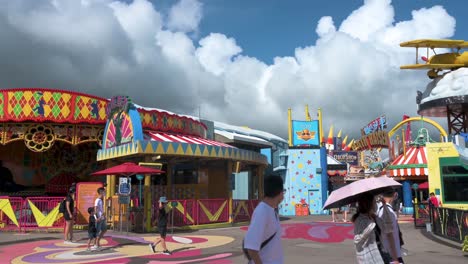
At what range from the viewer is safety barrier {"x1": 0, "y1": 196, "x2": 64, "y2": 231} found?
53.9ft

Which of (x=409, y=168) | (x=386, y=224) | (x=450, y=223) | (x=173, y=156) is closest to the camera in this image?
(x=386, y=224)

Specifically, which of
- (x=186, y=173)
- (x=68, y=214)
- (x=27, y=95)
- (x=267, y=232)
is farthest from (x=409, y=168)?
(x=267, y=232)

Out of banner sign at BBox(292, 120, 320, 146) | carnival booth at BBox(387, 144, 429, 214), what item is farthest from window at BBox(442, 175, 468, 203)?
banner sign at BBox(292, 120, 320, 146)

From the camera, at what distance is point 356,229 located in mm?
4414

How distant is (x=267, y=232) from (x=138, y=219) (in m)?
13.4

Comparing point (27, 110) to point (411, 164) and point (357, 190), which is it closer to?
point (357, 190)

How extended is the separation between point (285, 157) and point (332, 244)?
2024 centimetres

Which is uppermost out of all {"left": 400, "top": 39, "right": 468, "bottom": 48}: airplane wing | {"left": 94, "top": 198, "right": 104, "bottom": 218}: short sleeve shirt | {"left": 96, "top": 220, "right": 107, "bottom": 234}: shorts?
{"left": 400, "top": 39, "right": 468, "bottom": 48}: airplane wing

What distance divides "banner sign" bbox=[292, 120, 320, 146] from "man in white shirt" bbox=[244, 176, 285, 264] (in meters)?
29.0

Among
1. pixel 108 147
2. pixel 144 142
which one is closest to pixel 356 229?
pixel 144 142

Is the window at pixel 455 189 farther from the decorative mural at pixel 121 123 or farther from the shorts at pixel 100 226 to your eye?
the shorts at pixel 100 226

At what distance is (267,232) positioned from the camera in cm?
356

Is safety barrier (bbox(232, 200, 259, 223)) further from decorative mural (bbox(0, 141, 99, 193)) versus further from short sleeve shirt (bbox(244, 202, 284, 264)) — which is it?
short sleeve shirt (bbox(244, 202, 284, 264))

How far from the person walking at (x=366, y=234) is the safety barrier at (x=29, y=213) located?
14.8 metres
